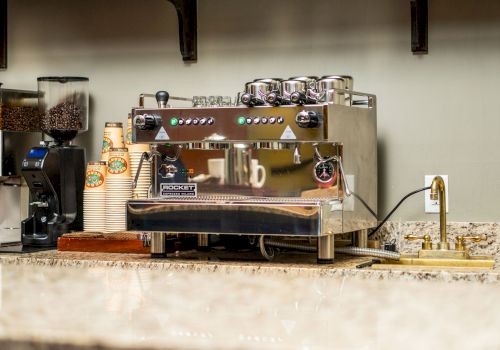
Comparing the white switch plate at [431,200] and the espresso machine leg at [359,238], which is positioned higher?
the white switch plate at [431,200]

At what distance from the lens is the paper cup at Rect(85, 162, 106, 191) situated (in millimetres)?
2801

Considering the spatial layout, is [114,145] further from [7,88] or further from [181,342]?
[181,342]

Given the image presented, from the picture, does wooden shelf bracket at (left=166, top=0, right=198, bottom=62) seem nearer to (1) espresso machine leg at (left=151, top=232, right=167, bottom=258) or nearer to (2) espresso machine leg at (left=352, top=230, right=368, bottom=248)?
(1) espresso machine leg at (left=151, top=232, right=167, bottom=258)

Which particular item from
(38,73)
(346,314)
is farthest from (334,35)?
(346,314)

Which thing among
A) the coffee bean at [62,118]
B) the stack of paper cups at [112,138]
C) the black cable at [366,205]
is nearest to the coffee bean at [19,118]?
the coffee bean at [62,118]

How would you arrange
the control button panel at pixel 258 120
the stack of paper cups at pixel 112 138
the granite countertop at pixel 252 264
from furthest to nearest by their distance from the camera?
1. the stack of paper cups at pixel 112 138
2. the control button panel at pixel 258 120
3. the granite countertop at pixel 252 264

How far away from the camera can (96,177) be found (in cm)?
280

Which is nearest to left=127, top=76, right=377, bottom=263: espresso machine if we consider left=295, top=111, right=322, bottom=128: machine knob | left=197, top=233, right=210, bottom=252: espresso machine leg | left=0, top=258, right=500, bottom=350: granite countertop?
left=295, top=111, right=322, bottom=128: machine knob

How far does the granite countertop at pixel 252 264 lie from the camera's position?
2176 mm

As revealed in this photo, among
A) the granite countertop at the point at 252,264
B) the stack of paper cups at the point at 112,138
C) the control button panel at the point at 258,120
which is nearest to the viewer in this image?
the granite countertop at the point at 252,264

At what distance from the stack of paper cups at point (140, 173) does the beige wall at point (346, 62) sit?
1.02ft

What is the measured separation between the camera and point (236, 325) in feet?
3.43

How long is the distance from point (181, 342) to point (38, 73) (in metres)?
2.45

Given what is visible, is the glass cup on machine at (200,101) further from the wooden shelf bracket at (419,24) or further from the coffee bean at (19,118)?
the coffee bean at (19,118)
